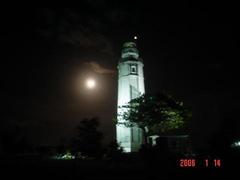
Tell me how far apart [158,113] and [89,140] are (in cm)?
1169

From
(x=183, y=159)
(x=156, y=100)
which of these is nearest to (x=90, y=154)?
(x=156, y=100)

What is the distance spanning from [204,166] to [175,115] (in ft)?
109

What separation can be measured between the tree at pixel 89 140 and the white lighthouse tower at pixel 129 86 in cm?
924

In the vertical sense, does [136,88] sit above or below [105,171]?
above

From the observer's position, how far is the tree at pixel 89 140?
39281mm

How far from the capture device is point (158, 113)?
44625 mm

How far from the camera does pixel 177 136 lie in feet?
169

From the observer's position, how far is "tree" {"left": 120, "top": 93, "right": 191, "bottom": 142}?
4488cm

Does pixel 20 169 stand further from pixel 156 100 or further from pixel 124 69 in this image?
pixel 124 69
